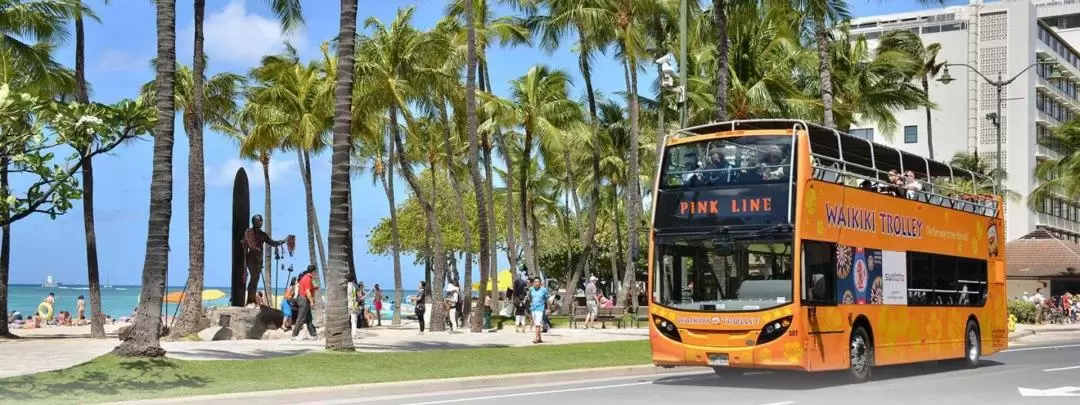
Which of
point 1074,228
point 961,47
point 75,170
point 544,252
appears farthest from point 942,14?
point 75,170

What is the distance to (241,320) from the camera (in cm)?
2873

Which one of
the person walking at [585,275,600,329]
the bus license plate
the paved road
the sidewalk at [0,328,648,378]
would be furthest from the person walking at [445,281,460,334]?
the bus license plate

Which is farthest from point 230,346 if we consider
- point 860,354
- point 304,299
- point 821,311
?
point 860,354

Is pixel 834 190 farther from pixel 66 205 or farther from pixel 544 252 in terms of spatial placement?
pixel 544 252

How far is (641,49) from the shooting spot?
41.4 metres

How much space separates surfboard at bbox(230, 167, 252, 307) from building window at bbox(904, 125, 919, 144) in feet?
211

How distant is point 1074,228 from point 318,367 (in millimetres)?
88187

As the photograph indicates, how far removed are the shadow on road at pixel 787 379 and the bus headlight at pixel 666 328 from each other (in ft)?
3.19

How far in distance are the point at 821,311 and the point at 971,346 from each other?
7.06 m

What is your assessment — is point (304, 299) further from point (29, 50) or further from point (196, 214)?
point (29, 50)

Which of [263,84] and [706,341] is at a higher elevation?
[263,84]

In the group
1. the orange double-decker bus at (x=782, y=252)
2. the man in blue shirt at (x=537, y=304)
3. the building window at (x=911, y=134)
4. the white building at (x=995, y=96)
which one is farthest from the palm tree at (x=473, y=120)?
the building window at (x=911, y=134)

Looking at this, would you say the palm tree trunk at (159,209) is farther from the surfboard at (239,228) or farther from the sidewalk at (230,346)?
the surfboard at (239,228)

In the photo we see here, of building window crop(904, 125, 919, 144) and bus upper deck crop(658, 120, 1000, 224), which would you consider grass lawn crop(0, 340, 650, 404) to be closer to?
bus upper deck crop(658, 120, 1000, 224)
